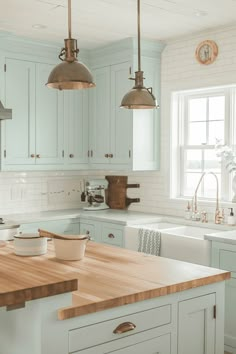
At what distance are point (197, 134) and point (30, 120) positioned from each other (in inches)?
71.8

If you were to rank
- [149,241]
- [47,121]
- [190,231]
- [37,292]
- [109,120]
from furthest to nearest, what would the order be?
[109,120] → [47,121] → [190,231] → [149,241] → [37,292]

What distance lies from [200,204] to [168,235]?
2.47 ft

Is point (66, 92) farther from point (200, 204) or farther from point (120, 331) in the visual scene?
point (120, 331)

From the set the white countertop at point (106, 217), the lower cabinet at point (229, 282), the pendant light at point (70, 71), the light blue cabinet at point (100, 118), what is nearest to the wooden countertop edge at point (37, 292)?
the pendant light at point (70, 71)

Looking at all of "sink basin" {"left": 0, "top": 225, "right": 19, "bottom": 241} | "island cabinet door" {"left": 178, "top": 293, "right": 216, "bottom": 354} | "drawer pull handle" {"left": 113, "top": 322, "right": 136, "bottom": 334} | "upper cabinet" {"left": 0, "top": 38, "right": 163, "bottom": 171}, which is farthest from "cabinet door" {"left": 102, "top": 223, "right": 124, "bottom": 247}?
"drawer pull handle" {"left": 113, "top": 322, "right": 136, "bottom": 334}

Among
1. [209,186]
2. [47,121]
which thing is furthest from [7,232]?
[209,186]

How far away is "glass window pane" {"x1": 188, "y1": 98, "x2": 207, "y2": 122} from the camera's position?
5465mm

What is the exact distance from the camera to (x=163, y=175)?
5738 millimetres

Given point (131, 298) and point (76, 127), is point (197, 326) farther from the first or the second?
point (76, 127)

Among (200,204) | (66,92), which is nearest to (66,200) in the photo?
(66,92)

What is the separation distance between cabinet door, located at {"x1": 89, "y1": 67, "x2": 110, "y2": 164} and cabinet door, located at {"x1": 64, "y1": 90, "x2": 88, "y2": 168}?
0.08m

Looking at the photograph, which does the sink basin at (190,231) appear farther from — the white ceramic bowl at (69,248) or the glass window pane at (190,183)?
the white ceramic bowl at (69,248)

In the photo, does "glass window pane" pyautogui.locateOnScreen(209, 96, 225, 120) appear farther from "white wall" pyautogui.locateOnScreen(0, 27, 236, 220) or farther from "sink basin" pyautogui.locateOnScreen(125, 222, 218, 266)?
"sink basin" pyautogui.locateOnScreen(125, 222, 218, 266)

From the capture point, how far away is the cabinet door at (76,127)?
5.93 meters
